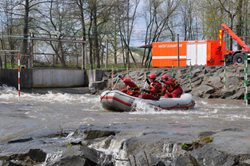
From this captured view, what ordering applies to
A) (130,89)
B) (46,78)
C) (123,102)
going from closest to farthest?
(123,102)
(130,89)
(46,78)

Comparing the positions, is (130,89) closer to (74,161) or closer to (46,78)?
(74,161)

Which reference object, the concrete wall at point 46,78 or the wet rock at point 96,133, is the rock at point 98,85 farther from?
the wet rock at point 96,133

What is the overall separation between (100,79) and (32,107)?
10630mm

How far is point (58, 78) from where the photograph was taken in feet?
83.4

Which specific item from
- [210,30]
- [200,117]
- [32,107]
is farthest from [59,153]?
[210,30]

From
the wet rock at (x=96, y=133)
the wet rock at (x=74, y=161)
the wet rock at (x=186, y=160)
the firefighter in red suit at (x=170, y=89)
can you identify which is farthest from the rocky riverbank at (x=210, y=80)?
the wet rock at (x=74, y=161)

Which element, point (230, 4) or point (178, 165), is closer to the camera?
point (178, 165)

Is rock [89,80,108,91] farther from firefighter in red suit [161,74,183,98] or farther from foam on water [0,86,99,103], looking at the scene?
firefighter in red suit [161,74,183,98]

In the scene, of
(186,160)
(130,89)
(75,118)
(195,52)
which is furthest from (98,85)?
(186,160)

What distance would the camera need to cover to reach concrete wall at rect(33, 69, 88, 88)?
24.4 metres

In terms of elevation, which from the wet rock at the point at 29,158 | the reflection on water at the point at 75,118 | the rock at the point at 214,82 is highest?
the rock at the point at 214,82

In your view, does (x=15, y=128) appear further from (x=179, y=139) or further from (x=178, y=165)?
(x=178, y=165)

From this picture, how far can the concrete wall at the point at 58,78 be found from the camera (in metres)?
24.4

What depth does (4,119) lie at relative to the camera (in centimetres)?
1219
